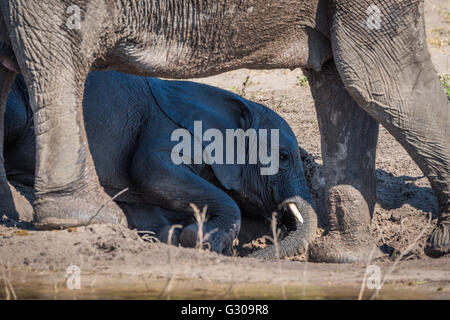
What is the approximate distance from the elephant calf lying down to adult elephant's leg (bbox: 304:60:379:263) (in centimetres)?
50

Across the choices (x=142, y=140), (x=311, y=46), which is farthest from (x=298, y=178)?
(x=311, y=46)

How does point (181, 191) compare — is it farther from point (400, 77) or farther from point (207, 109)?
point (400, 77)

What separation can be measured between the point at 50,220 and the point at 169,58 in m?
1.01

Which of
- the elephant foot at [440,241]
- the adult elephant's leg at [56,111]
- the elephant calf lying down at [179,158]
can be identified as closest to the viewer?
the adult elephant's leg at [56,111]

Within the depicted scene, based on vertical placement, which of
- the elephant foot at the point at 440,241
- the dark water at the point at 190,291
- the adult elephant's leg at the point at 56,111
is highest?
the adult elephant's leg at the point at 56,111

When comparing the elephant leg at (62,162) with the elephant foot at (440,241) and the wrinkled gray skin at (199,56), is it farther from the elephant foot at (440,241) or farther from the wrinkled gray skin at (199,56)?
the elephant foot at (440,241)

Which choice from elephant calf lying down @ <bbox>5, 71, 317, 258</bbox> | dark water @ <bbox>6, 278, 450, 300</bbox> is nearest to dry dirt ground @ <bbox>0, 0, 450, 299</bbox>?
dark water @ <bbox>6, 278, 450, 300</bbox>

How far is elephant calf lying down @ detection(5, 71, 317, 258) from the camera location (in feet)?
17.8

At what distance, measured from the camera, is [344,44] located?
→ 4.37m

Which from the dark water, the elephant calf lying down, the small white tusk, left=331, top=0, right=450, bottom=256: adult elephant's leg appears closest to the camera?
the dark water

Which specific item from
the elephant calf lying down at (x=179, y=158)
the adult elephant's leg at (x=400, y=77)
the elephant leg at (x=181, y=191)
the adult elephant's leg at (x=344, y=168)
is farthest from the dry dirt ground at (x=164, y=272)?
the elephant leg at (x=181, y=191)

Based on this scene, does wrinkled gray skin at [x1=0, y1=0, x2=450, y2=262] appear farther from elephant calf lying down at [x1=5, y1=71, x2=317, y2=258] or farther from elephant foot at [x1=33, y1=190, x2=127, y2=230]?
elephant calf lying down at [x1=5, y1=71, x2=317, y2=258]

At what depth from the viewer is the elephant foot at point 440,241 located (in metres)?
4.52

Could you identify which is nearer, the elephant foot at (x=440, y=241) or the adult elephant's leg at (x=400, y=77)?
the adult elephant's leg at (x=400, y=77)
